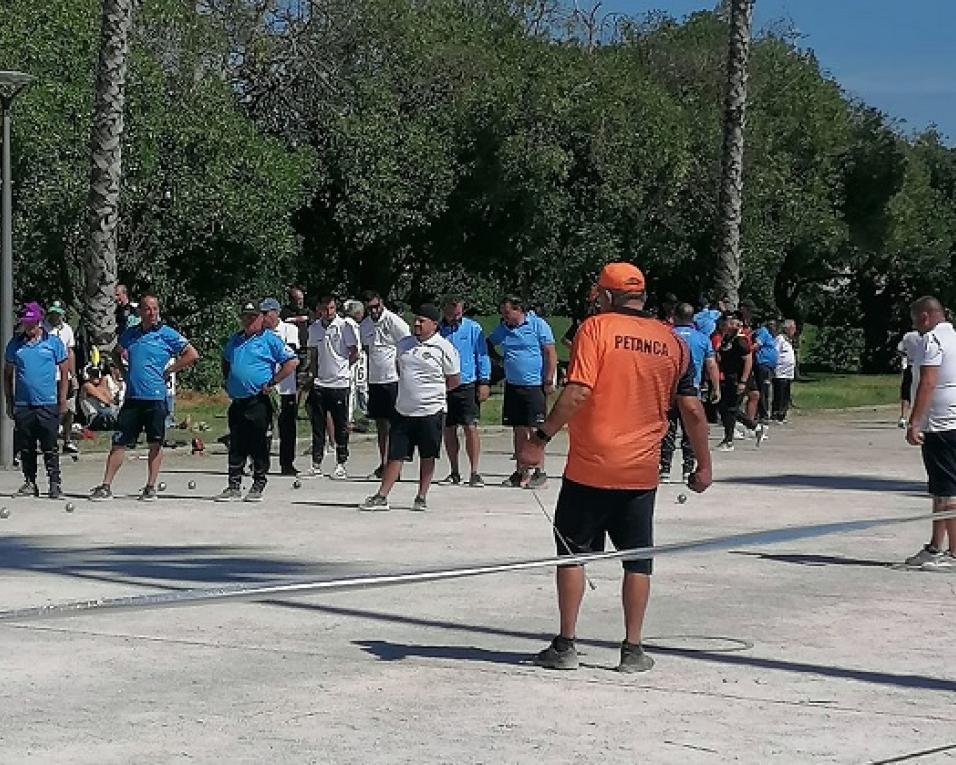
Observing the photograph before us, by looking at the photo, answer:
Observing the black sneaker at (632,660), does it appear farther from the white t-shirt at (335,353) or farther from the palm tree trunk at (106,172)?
the palm tree trunk at (106,172)

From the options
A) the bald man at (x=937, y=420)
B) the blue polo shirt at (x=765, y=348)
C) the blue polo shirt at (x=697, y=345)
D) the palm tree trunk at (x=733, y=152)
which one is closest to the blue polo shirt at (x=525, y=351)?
the blue polo shirt at (x=697, y=345)

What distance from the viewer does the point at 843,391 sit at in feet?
127

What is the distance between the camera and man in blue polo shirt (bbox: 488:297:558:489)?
1809cm

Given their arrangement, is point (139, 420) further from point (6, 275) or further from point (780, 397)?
point (780, 397)

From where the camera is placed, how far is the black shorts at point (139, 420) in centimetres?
1680

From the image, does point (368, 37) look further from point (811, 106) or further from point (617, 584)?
point (617, 584)

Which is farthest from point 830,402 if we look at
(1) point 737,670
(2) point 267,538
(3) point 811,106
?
(1) point 737,670

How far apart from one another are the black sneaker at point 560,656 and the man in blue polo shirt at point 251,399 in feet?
26.0

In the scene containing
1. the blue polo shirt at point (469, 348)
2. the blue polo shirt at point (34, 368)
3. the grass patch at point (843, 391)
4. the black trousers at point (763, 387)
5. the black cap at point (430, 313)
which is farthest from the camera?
the grass patch at point (843, 391)

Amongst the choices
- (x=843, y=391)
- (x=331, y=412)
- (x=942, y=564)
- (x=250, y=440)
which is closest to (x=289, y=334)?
(x=331, y=412)

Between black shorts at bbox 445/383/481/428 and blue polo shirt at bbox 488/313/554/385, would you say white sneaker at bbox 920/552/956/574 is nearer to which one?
blue polo shirt at bbox 488/313/554/385

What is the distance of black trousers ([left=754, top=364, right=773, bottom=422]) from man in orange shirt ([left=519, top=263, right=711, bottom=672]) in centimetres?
1612

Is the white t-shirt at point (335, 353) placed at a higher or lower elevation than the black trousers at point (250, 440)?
higher

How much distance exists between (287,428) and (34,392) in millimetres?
2943
